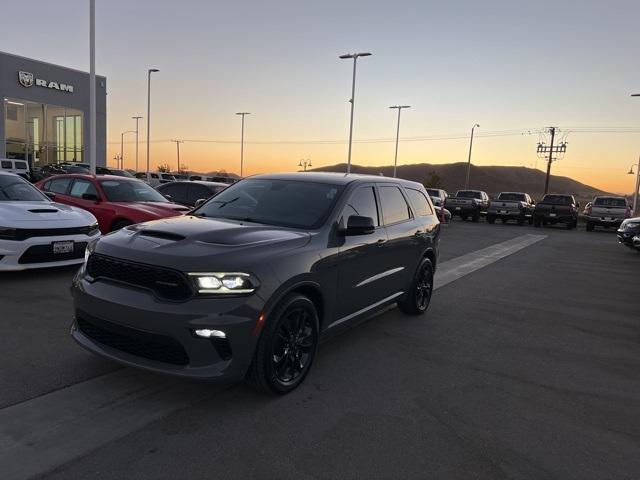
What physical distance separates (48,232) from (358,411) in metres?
5.55

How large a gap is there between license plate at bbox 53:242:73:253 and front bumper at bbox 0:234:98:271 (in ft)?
0.15

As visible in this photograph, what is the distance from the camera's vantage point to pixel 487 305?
7402 millimetres

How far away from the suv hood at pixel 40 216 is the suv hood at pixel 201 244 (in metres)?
3.67

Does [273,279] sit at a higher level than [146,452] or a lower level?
higher

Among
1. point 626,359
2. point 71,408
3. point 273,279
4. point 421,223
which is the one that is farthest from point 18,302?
point 626,359

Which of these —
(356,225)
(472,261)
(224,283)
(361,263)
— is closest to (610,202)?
→ (472,261)

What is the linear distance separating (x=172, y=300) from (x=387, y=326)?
10.5 ft

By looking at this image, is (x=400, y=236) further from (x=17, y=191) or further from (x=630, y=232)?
(x=630, y=232)

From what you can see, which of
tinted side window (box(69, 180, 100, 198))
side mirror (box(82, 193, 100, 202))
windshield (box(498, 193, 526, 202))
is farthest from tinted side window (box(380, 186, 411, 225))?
windshield (box(498, 193, 526, 202))

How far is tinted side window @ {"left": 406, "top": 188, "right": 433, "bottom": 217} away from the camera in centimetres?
634

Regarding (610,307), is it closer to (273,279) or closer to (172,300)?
(273,279)

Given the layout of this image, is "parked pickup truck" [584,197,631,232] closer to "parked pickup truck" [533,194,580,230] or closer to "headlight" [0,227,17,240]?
"parked pickup truck" [533,194,580,230]

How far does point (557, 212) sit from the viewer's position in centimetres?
2678

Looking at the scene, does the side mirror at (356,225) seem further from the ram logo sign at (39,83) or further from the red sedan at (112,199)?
the ram logo sign at (39,83)
